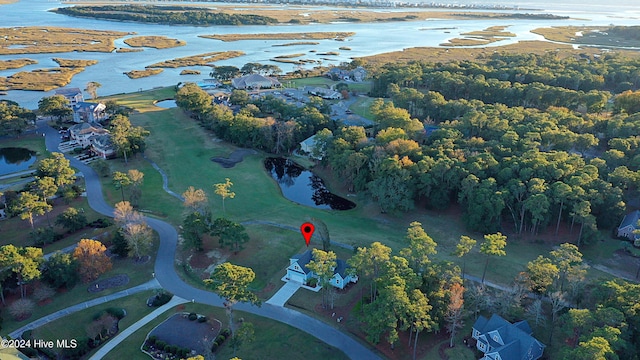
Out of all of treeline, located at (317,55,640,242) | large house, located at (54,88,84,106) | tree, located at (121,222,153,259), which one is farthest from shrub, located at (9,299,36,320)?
large house, located at (54,88,84,106)

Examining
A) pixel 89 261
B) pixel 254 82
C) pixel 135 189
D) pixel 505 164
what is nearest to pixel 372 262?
pixel 89 261

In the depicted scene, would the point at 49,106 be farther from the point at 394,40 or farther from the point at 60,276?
the point at 394,40

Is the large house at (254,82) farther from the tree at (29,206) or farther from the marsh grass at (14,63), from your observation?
the marsh grass at (14,63)

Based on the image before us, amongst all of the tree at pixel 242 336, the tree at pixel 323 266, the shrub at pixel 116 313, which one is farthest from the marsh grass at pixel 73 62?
the tree at pixel 242 336

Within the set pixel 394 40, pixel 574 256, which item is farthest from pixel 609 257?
pixel 394 40

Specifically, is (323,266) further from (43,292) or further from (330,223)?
(43,292)

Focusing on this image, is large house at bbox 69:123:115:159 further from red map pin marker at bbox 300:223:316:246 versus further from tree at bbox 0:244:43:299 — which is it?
red map pin marker at bbox 300:223:316:246
